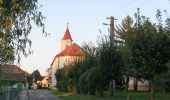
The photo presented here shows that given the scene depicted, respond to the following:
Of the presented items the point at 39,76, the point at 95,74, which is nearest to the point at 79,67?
the point at 95,74

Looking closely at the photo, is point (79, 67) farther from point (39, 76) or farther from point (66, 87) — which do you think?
point (39, 76)

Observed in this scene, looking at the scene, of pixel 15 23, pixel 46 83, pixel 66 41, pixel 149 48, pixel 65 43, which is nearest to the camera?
pixel 15 23

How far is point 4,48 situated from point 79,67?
53226mm

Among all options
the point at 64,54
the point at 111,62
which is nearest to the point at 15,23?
the point at 111,62

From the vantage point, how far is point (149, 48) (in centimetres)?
2609

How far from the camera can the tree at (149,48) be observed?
2614 cm

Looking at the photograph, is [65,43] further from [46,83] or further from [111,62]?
[111,62]

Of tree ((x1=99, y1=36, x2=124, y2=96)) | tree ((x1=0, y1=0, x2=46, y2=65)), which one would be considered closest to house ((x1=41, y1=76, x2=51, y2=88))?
tree ((x1=99, y1=36, x2=124, y2=96))

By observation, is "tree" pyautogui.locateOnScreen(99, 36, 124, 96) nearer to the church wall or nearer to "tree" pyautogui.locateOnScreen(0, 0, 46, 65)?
"tree" pyautogui.locateOnScreen(0, 0, 46, 65)

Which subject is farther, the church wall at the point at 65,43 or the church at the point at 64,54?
the church wall at the point at 65,43

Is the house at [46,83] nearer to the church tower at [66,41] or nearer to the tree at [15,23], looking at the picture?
the church tower at [66,41]

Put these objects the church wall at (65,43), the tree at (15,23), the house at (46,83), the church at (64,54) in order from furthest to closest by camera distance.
→ the house at (46,83)
the church wall at (65,43)
the church at (64,54)
the tree at (15,23)

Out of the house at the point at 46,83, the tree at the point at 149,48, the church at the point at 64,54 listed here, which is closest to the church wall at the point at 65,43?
the church at the point at 64,54

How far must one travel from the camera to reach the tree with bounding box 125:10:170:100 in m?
26.1
